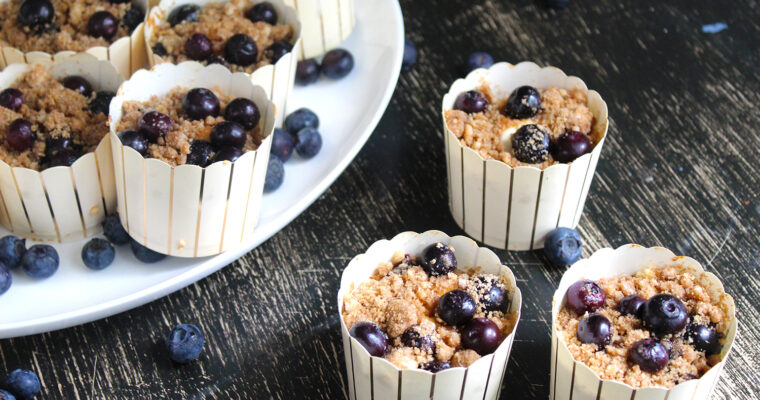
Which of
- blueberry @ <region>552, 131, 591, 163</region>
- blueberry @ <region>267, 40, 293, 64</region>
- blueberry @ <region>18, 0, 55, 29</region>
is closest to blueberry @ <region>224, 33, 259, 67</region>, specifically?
blueberry @ <region>267, 40, 293, 64</region>

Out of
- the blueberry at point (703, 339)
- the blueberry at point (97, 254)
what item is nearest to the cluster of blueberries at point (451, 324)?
the blueberry at point (703, 339)

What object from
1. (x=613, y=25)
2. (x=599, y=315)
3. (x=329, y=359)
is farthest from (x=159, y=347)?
(x=613, y=25)

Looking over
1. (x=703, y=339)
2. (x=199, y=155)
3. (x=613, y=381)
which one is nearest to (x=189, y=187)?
(x=199, y=155)

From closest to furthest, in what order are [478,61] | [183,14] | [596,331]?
1. [596,331]
2. [183,14]
3. [478,61]

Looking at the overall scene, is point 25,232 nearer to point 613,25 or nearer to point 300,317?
point 300,317

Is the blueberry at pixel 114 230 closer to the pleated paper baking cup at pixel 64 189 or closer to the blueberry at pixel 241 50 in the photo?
the pleated paper baking cup at pixel 64 189

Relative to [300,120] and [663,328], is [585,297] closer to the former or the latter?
[663,328]
